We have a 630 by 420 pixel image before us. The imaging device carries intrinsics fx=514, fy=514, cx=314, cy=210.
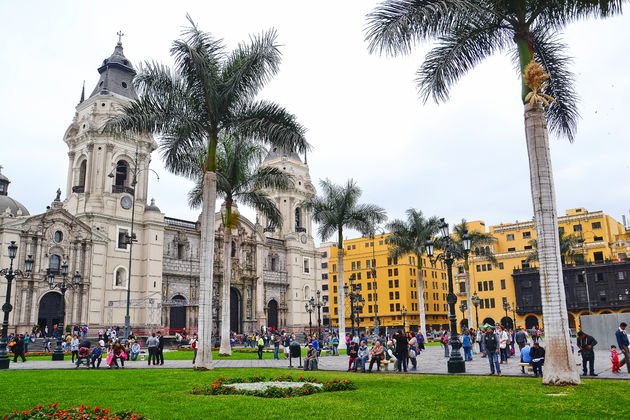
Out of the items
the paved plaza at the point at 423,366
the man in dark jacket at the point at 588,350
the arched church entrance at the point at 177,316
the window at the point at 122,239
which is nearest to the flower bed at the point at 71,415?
the paved plaza at the point at 423,366

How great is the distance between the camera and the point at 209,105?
19328 millimetres

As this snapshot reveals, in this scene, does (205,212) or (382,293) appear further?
(382,293)

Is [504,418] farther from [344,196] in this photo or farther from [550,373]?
[344,196]

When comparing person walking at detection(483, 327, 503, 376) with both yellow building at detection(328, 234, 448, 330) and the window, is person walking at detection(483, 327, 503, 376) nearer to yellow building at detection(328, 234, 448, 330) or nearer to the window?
the window

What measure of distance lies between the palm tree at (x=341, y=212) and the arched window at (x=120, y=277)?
69.2 feet

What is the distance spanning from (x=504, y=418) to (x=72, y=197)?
4876 centimetres

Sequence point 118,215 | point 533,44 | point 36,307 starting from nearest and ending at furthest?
point 533,44, point 36,307, point 118,215

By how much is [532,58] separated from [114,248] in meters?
42.1

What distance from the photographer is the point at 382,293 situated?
8625 centimetres

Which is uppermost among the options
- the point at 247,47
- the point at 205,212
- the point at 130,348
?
the point at 247,47

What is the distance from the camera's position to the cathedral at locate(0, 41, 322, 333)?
4225 cm

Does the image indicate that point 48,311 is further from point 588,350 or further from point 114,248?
point 588,350

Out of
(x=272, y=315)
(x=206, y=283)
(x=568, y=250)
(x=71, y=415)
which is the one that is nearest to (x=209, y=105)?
(x=206, y=283)

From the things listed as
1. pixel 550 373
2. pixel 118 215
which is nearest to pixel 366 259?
pixel 118 215
